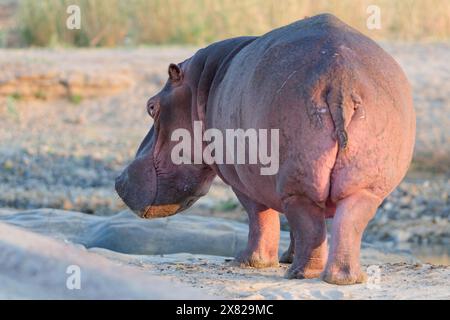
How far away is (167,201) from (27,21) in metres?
11.3

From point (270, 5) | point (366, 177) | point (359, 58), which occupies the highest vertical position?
point (270, 5)

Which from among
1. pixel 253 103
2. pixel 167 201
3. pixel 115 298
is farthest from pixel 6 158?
pixel 115 298

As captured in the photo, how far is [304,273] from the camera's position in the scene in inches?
213

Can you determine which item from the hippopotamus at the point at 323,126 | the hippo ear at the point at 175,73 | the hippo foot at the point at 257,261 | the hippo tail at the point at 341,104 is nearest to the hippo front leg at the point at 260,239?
the hippo foot at the point at 257,261

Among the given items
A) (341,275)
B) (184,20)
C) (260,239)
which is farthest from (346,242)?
(184,20)

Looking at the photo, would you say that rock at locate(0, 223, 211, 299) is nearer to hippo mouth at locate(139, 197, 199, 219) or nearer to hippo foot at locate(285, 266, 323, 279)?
hippo foot at locate(285, 266, 323, 279)

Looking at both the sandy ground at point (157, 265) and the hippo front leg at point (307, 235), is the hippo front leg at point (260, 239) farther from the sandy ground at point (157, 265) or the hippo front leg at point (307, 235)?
the hippo front leg at point (307, 235)

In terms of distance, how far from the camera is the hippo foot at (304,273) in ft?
17.7

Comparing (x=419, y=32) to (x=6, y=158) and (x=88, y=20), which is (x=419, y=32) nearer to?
(x=88, y=20)

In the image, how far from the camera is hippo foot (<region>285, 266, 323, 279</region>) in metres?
5.39

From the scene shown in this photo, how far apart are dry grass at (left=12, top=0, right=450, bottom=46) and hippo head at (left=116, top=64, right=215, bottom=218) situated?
997 cm

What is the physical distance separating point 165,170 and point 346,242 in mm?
1712

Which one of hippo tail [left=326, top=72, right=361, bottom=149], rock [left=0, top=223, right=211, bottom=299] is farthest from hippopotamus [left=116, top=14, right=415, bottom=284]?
rock [left=0, top=223, right=211, bottom=299]
